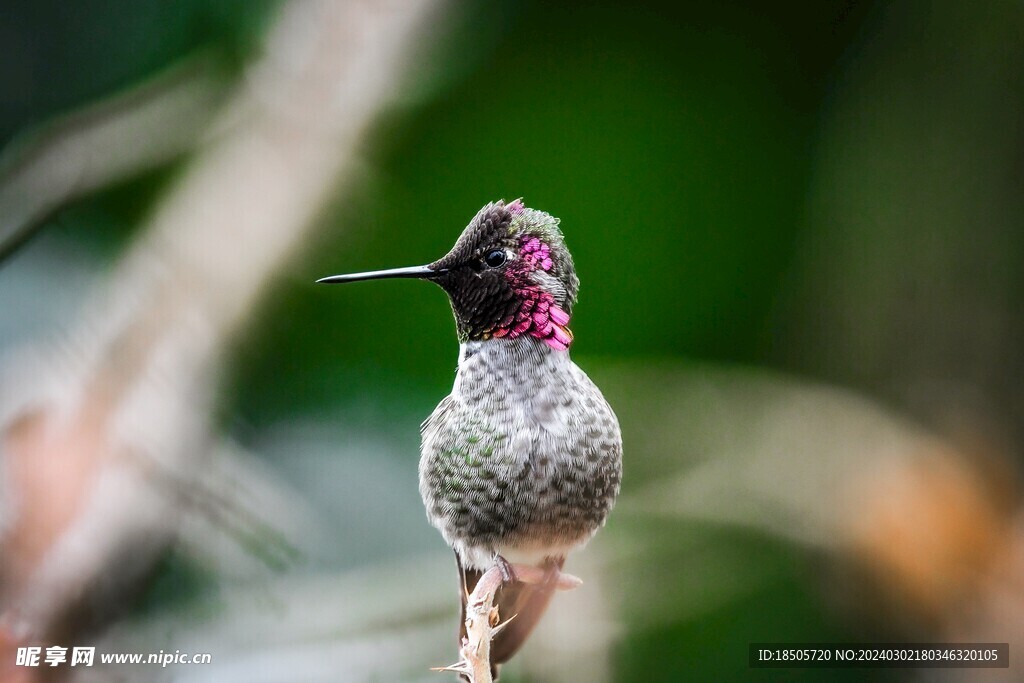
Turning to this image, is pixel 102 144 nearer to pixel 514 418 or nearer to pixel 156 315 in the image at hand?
pixel 156 315

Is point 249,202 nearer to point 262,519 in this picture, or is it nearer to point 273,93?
point 273,93

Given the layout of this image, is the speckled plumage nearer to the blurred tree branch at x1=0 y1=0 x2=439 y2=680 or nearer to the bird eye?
the bird eye

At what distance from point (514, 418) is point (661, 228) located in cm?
63

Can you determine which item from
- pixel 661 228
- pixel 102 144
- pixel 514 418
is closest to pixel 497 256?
pixel 514 418

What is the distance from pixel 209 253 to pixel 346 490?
555mm

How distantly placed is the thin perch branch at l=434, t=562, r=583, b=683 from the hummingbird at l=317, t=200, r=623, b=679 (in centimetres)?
2

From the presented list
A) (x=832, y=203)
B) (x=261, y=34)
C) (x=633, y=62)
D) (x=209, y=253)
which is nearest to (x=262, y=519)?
(x=209, y=253)

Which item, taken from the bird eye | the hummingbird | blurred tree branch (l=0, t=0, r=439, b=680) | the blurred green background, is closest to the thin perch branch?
the hummingbird

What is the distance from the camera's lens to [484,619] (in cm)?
136

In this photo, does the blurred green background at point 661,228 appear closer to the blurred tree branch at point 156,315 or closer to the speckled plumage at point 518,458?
the blurred tree branch at point 156,315

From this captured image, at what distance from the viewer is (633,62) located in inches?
73.4

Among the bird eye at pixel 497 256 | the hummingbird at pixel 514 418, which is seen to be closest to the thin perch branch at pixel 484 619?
the hummingbird at pixel 514 418

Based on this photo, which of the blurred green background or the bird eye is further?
the blurred green background

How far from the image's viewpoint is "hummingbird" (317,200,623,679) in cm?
142
